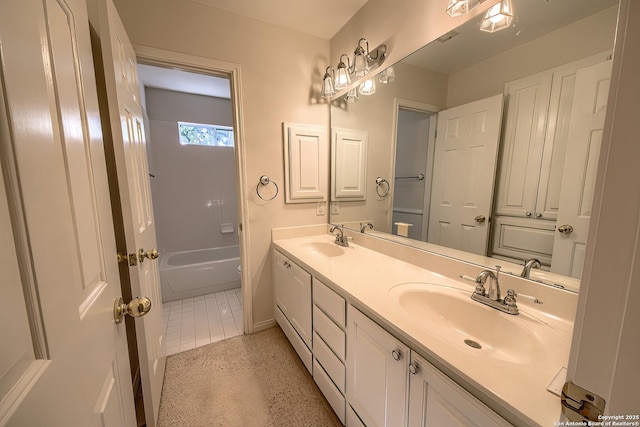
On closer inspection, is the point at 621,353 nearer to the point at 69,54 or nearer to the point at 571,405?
the point at 571,405

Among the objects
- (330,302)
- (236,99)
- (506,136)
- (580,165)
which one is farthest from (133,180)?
(580,165)

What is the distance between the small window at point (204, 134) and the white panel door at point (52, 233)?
119 inches

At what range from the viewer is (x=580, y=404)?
15.7 inches

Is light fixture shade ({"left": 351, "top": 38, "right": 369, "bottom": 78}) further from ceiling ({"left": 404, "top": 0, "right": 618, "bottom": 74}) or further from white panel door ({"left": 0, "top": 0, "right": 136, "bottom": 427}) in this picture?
white panel door ({"left": 0, "top": 0, "right": 136, "bottom": 427})

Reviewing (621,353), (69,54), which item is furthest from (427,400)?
(69,54)

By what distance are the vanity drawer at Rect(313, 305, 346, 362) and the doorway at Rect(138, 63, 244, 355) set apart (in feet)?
4.28

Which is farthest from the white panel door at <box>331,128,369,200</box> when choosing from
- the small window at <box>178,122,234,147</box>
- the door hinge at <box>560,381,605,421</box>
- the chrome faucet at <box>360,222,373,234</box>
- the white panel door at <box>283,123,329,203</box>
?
the small window at <box>178,122,234,147</box>

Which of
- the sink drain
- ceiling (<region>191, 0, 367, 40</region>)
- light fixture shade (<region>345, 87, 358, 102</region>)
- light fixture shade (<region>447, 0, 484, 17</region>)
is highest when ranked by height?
ceiling (<region>191, 0, 367, 40</region>)

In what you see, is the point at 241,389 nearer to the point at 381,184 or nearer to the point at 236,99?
the point at 381,184

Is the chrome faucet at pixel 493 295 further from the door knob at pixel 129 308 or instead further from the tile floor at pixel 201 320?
the tile floor at pixel 201 320

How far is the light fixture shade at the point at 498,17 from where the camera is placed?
0.96 m

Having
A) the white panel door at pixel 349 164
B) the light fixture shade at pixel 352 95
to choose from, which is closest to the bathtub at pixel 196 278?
the white panel door at pixel 349 164

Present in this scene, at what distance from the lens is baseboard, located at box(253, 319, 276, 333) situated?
82.4 inches

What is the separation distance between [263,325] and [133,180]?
1.59m
